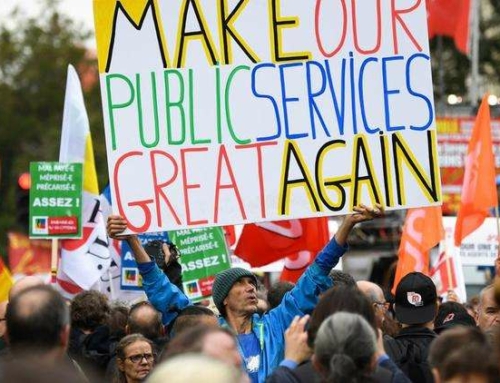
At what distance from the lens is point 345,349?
593 centimetres

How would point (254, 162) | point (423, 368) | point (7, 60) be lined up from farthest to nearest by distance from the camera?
point (7, 60)
point (254, 162)
point (423, 368)

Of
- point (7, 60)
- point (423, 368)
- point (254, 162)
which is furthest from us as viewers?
point (7, 60)

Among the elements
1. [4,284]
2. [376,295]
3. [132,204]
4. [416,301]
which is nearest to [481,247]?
[4,284]

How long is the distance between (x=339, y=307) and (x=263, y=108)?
283 centimetres

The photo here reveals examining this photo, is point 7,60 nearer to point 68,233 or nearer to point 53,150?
point 53,150

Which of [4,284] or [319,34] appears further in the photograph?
[4,284]

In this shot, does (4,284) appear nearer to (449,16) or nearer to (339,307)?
(339,307)

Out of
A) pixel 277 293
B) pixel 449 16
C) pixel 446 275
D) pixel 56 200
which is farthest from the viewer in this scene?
pixel 449 16

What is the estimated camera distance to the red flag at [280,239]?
1165 cm

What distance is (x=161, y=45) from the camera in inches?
354

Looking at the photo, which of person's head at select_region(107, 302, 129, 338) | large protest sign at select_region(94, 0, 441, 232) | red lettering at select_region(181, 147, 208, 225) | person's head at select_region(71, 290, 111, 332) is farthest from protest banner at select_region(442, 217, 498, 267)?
red lettering at select_region(181, 147, 208, 225)

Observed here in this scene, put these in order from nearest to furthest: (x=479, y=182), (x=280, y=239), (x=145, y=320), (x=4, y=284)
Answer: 1. (x=145, y=320)
2. (x=4, y=284)
3. (x=280, y=239)
4. (x=479, y=182)

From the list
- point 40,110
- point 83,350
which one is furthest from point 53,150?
point 83,350

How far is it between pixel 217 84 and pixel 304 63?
1.65 ft
